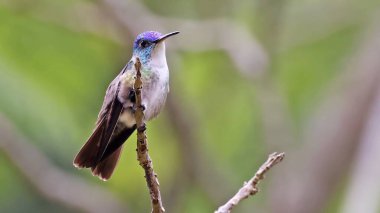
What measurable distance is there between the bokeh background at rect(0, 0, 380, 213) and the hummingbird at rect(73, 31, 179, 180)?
3.81m

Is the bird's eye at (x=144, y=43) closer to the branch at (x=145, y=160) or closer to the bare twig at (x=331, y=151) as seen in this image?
the branch at (x=145, y=160)

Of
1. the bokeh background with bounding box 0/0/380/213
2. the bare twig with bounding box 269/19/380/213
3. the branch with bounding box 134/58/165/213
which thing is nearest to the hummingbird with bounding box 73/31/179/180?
the branch with bounding box 134/58/165/213

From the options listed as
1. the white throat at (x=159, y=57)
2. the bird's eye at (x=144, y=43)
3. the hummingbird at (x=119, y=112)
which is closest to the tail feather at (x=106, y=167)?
the hummingbird at (x=119, y=112)

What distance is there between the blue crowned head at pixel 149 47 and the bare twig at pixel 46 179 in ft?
12.3

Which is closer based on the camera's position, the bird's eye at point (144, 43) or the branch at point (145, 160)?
the branch at point (145, 160)

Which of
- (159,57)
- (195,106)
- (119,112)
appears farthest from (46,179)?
(119,112)

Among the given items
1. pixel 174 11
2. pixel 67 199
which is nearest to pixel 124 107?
pixel 67 199

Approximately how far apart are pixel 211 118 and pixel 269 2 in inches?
57.6

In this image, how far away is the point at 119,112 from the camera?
3307mm

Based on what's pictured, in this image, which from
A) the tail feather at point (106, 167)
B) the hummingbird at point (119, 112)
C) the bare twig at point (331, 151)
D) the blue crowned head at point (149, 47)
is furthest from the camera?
the bare twig at point (331, 151)

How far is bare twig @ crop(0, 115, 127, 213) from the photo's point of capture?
734 centimetres

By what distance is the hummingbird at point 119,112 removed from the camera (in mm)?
3305

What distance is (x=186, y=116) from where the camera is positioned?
752 cm

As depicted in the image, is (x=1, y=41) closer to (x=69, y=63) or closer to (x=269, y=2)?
(x=69, y=63)
